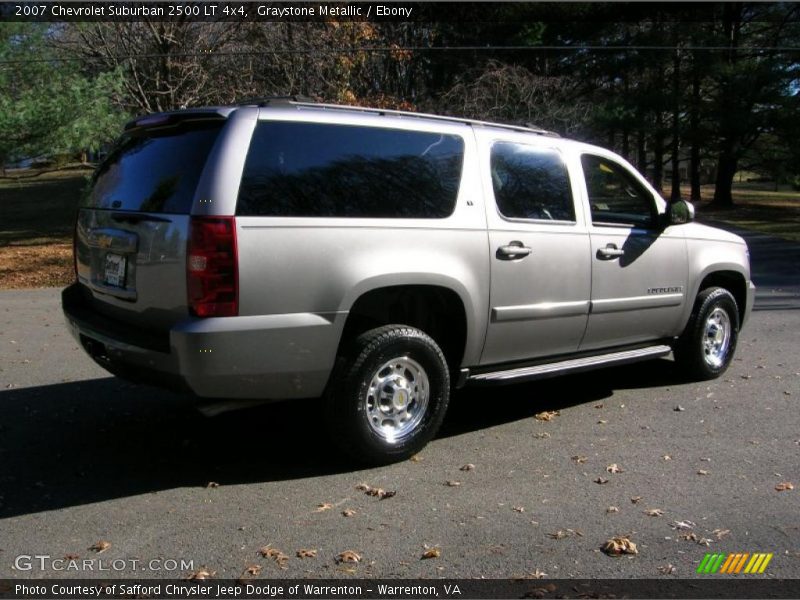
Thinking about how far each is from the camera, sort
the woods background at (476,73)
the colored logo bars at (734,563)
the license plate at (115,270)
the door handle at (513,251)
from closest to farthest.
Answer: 1. the colored logo bars at (734,563)
2. the license plate at (115,270)
3. the door handle at (513,251)
4. the woods background at (476,73)

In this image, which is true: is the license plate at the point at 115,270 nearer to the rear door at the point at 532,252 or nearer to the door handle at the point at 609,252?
the rear door at the point at 532,252

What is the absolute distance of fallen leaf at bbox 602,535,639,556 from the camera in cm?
374

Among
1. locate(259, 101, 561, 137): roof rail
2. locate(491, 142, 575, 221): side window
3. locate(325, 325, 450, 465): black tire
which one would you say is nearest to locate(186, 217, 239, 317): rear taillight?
locate(325, 325, 450, 465): black tire

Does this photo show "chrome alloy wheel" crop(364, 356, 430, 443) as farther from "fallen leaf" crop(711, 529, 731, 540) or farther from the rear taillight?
"fallen leaf" crop(711, 529, 731, 540)

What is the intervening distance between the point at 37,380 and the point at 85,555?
372 centimetres

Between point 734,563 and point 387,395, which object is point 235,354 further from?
point 734,563

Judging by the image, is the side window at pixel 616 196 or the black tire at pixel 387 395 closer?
the black tire at pixel 387 395

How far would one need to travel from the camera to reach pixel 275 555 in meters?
3.70

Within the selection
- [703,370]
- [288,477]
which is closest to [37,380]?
[288,477]

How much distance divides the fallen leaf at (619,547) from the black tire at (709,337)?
338 cm

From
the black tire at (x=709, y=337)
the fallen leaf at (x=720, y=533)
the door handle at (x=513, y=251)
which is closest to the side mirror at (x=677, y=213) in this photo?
the black tire at (x=709, y=337)

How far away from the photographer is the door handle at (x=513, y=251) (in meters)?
5.22

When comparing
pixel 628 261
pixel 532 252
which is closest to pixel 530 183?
pixel 532 252

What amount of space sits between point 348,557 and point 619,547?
1.28 metres
